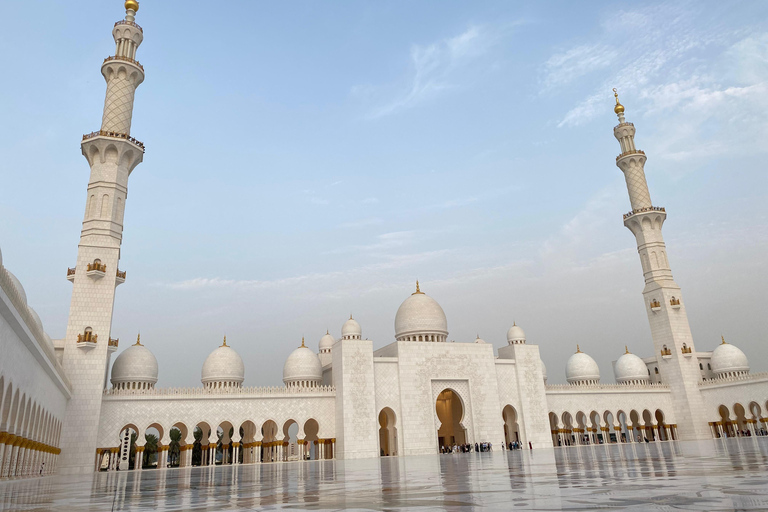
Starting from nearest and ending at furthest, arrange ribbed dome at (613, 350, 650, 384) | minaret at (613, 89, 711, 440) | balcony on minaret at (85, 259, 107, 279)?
balcony on minaret at (85, 259, 107, 279), minaret at (613, 89, 711, 440), ribbed dome at (613, 350, 650, 384)

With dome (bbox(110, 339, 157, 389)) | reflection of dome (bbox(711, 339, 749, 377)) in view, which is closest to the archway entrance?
dome (bbox(110, 339, 157, 389))

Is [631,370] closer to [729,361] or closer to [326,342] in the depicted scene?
[729,361]

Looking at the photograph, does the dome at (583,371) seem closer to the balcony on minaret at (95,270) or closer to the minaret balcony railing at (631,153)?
the minaret balcony railing at (631,153)

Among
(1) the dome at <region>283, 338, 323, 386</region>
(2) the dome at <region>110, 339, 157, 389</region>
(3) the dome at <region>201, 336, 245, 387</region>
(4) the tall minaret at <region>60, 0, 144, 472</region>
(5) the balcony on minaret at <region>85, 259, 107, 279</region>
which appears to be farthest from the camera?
(1) the dome at <region>283, 338, 323, 386</region>

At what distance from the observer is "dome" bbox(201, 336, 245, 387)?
92.3 feet

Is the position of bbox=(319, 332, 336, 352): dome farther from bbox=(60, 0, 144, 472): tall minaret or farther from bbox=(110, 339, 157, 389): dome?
bbox=(60, 0, 144, 472): tall minaret

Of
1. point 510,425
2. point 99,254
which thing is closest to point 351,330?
point 510,425

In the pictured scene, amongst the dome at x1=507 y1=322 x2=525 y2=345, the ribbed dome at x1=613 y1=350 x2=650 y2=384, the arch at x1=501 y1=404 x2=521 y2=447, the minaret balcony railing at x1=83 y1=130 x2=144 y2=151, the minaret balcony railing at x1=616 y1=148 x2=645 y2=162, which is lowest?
the arch at x1=501 y1=404 x2=521 y2=447

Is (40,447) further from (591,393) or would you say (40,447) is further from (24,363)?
(591,393)

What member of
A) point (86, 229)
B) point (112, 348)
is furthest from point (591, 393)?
point (86, 229)

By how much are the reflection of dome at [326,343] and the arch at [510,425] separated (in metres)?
12.0

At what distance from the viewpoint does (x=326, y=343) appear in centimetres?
3631

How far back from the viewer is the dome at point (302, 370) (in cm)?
2966

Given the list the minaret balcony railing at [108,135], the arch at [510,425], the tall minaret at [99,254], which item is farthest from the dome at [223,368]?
the arch at [510,425]
